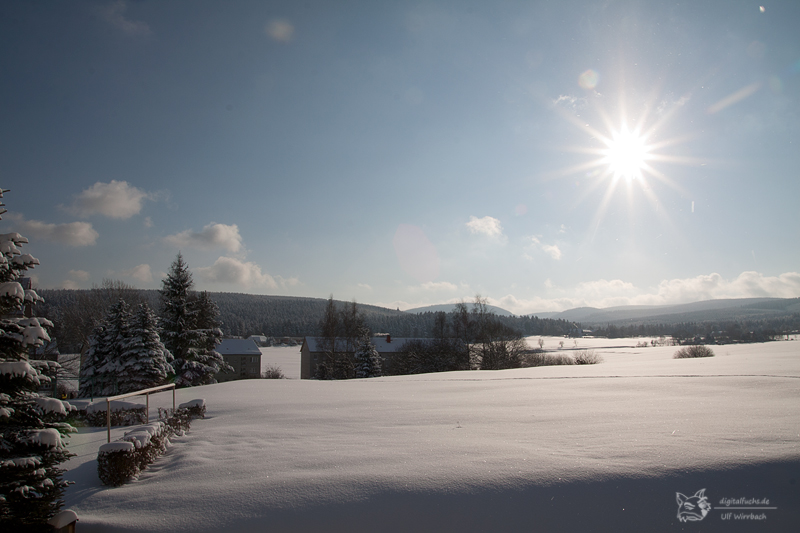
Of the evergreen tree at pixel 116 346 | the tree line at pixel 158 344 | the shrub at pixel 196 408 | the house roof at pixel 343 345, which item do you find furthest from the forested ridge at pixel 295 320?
the shrub at pixel 196 408

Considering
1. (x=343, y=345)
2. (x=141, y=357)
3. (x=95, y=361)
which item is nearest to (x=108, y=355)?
(x=95, y=361)

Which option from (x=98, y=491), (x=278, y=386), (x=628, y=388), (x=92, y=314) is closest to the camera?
(x=98, y=491)

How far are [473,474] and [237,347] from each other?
5595 centimetres

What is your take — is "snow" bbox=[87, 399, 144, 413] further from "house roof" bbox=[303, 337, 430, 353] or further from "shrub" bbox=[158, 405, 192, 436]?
"house roof" bbox=[303, 337, 430, 353]

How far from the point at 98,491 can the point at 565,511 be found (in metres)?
6.35

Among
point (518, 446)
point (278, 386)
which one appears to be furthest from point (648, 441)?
point (278, 386)

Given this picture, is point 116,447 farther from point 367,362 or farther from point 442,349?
point 442,349

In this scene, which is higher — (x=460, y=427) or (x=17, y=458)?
(x=17, y=458)

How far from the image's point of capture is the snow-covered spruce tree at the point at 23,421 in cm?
474

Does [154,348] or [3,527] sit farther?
[154,348]

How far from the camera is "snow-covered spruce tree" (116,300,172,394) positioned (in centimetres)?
2391

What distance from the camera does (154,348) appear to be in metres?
24.8

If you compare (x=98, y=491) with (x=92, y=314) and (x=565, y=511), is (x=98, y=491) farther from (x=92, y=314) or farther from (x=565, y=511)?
(x=92, y=314)

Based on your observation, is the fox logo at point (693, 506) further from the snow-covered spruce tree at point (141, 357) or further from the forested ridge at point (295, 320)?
the forested ridge at point (295, 320)
